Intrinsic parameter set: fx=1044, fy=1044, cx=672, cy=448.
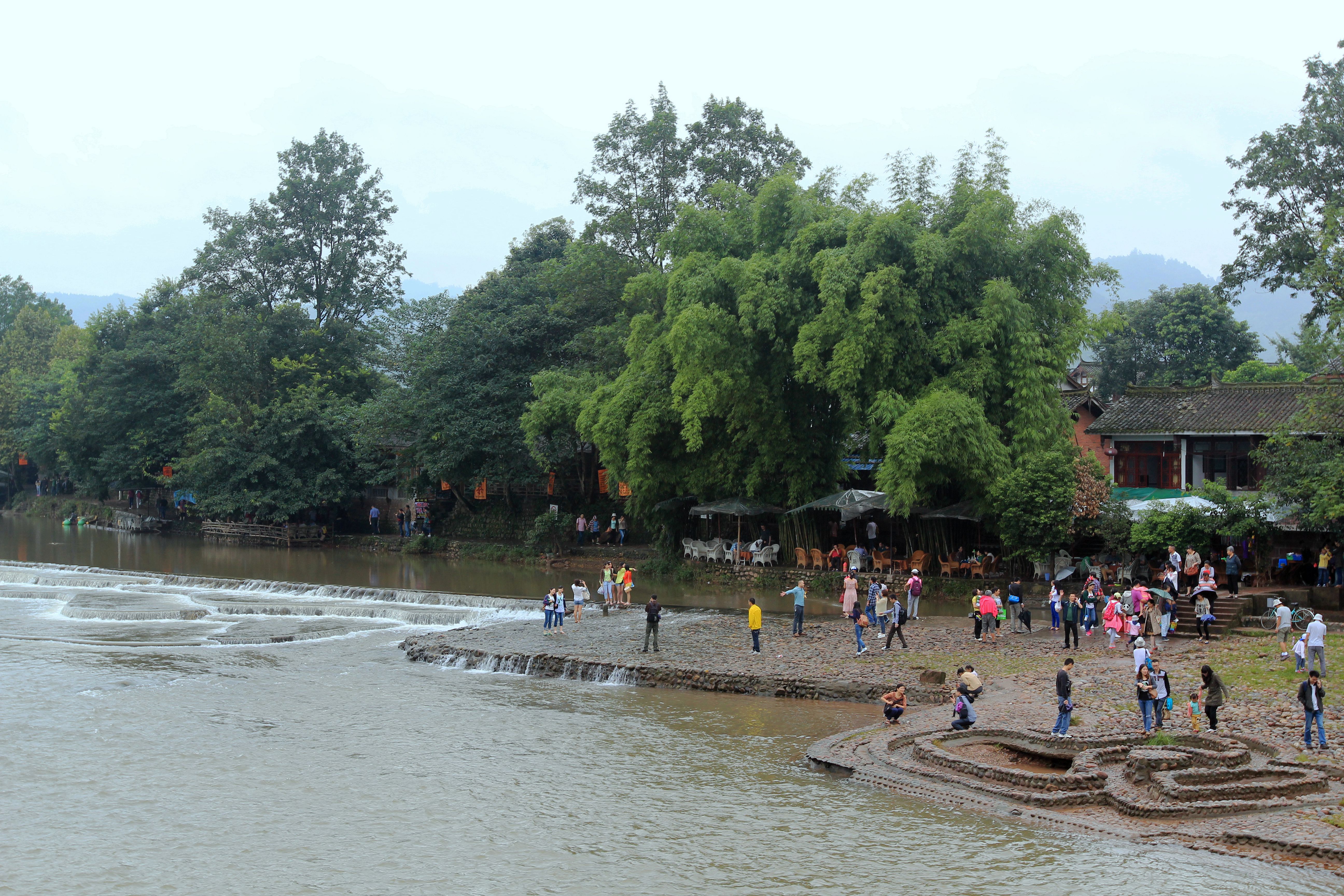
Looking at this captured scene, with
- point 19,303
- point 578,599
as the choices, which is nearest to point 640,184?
point 578,599

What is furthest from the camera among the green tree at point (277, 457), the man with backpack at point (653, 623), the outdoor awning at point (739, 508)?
the green tree at point (277, 457)

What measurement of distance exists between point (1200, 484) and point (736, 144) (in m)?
23.1

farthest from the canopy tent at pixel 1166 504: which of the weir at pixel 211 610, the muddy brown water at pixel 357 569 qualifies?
the weir at pixel 211 610

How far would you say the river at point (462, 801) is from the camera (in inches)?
469

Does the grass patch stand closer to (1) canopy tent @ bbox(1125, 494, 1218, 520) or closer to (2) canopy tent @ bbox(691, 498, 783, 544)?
(1) canopy tent @ bbox(1125, 494, 1218, 520)

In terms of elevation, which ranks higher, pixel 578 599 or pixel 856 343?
pixel 856 343

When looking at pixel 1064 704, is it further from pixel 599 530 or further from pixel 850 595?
pixel 599 530

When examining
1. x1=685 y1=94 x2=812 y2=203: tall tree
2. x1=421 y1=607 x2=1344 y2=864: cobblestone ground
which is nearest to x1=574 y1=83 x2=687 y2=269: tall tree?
x1=685 y1=94 x2=812 y2=203: tall tree

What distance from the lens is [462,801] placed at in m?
14.7

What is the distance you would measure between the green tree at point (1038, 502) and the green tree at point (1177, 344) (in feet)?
122

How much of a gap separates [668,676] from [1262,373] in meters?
50.3

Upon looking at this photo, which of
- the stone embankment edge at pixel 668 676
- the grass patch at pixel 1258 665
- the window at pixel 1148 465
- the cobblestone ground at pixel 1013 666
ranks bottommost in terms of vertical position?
the stone embankment edge at pixel 668 676

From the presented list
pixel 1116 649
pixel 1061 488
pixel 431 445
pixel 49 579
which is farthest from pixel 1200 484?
pixel 49 579

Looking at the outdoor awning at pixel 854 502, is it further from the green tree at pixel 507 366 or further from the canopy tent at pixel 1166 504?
the green tree at pixel 507 366
